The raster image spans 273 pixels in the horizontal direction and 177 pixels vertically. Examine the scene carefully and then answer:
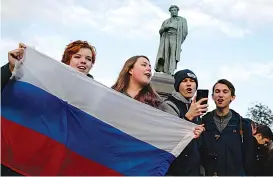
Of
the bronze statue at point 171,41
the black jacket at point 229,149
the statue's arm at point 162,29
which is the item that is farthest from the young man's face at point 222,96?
the statue's arm at point 162,29

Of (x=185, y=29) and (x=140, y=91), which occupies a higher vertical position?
(x=185, y=29)

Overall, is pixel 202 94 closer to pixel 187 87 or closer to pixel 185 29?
pixel 187 87

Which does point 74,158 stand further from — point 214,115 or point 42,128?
point 214,115

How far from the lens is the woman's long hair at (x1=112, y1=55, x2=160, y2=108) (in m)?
3.81

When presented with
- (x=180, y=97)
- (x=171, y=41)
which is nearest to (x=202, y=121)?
(x=180, y=97)

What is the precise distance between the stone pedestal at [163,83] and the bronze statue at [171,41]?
1.08m

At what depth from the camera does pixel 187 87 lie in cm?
401

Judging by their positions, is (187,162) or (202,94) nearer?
(202,94)

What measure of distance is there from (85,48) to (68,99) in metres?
0.57

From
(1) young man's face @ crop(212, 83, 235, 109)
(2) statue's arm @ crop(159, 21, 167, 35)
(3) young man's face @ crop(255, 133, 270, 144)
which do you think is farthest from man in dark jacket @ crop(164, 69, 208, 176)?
(2) statue's arm @ crop(159, 21, 167, 35)

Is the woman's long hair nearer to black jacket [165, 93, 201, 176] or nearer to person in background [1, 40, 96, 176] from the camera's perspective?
black jacket [165, 93, 201, 176]

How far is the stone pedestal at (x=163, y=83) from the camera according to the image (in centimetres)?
1112

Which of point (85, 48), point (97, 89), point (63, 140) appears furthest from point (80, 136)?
point (85, 48)

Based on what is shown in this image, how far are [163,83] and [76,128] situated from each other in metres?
8.32
